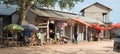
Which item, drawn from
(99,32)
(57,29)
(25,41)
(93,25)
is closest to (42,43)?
(25,41)

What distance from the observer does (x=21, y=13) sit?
95.4 feet

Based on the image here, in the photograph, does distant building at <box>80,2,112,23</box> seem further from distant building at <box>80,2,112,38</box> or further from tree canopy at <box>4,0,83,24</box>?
tree canopy at <box>4,0,83,24</box>

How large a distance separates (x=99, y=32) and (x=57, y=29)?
556 inches

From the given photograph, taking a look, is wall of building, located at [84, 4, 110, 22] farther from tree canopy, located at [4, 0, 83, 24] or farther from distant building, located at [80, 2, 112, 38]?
tree canopy, located at [4, 0, 83, 24]

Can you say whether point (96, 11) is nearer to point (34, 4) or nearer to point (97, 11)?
point (97, 11)

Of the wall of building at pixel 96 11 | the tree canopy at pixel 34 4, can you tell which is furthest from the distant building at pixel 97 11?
the tree canopy at pixel 34 4

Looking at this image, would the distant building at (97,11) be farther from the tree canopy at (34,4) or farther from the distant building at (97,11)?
the tree canopy at (34,4)

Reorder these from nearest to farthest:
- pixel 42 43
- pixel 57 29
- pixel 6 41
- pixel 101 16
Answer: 1. pixel 6 41
2. pixel 42 43
3. pixel 57 29
4. pixel 101 16

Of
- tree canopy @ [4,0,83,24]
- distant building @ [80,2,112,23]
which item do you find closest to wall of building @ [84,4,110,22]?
distant building @ [80,2,112,23]

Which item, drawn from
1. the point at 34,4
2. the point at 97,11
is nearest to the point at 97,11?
the point at 97,11

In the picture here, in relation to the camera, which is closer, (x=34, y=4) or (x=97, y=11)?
(x=34, y=4)

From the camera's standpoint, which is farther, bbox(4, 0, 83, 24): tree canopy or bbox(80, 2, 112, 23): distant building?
bbox(80, 2, 112, 23): distant building

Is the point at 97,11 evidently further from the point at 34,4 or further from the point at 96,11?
the point at 34,4

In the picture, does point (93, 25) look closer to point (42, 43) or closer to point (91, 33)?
point (91, 33)
